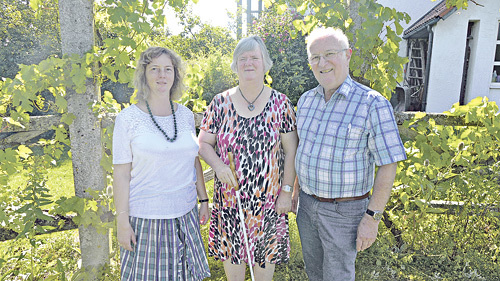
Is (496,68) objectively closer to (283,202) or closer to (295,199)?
(295,199)

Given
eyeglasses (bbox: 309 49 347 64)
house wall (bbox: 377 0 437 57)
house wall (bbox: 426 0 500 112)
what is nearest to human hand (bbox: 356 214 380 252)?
eyeglasses (bbox: 309 49 347 64)

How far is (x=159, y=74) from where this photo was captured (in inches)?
74.8

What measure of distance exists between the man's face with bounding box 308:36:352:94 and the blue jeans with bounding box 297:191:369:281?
0.69 m

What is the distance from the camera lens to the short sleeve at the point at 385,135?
5.60ft

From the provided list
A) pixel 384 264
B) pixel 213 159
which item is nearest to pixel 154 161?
pixel 213 159

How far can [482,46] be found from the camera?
7.69m

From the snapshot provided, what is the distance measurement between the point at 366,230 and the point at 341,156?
42 cm

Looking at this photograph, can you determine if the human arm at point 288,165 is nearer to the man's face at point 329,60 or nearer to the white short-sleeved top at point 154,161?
the man's face at point 329,60

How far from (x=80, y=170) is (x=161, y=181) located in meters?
0.94

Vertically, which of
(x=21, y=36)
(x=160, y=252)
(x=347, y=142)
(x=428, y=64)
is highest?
(x=21, y=36)

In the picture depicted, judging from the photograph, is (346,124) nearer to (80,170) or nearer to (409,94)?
(80,170)

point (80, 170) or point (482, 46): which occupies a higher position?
point (482, 46)

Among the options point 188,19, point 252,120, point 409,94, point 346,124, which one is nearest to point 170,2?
point 252,120

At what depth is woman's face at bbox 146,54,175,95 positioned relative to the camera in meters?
1.90
